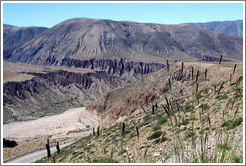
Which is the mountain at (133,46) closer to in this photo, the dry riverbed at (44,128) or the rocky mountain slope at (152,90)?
the dry riverbed at (44,128)

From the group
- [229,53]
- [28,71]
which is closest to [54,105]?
[28,71]

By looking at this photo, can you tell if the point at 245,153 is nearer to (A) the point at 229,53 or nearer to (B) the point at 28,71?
(B) the point at 28,71

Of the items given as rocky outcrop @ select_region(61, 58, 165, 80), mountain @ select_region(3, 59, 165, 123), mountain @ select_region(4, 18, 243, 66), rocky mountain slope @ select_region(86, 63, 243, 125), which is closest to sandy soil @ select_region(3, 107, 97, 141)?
rocky mountain slope @ select_region(86, 63, 243, 125)

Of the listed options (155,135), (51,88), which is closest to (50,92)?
(51,88)

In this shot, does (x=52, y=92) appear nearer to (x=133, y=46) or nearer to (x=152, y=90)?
(x=152, y=90)

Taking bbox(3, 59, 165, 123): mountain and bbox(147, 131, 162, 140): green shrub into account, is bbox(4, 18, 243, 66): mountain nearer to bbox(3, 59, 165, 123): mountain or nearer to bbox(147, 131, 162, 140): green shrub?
bbox(3, 59, 165, 123): mountain
